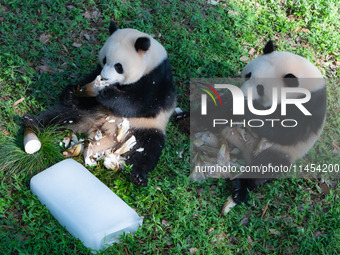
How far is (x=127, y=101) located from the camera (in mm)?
4059

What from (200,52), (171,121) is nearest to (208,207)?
(171,121)

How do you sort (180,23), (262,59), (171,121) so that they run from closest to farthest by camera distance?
(262,59), (171,121), (180,23)

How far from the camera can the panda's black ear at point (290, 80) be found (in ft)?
13.0

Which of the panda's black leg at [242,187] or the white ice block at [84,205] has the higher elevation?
the white ice block at [84,205]

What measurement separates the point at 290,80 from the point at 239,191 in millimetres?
1302

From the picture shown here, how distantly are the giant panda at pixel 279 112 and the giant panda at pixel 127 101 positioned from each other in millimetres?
968

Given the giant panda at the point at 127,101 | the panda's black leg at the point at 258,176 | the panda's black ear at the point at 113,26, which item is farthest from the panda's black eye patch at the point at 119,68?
the panda's black leg at the point at 258,176

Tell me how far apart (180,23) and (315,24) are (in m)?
2.28

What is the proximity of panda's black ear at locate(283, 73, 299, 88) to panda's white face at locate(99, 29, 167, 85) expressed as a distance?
1.43m

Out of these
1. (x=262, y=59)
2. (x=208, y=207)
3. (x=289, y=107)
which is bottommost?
(x=208, y=207)

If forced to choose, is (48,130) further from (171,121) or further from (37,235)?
(171,121)

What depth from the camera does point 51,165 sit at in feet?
12.9
